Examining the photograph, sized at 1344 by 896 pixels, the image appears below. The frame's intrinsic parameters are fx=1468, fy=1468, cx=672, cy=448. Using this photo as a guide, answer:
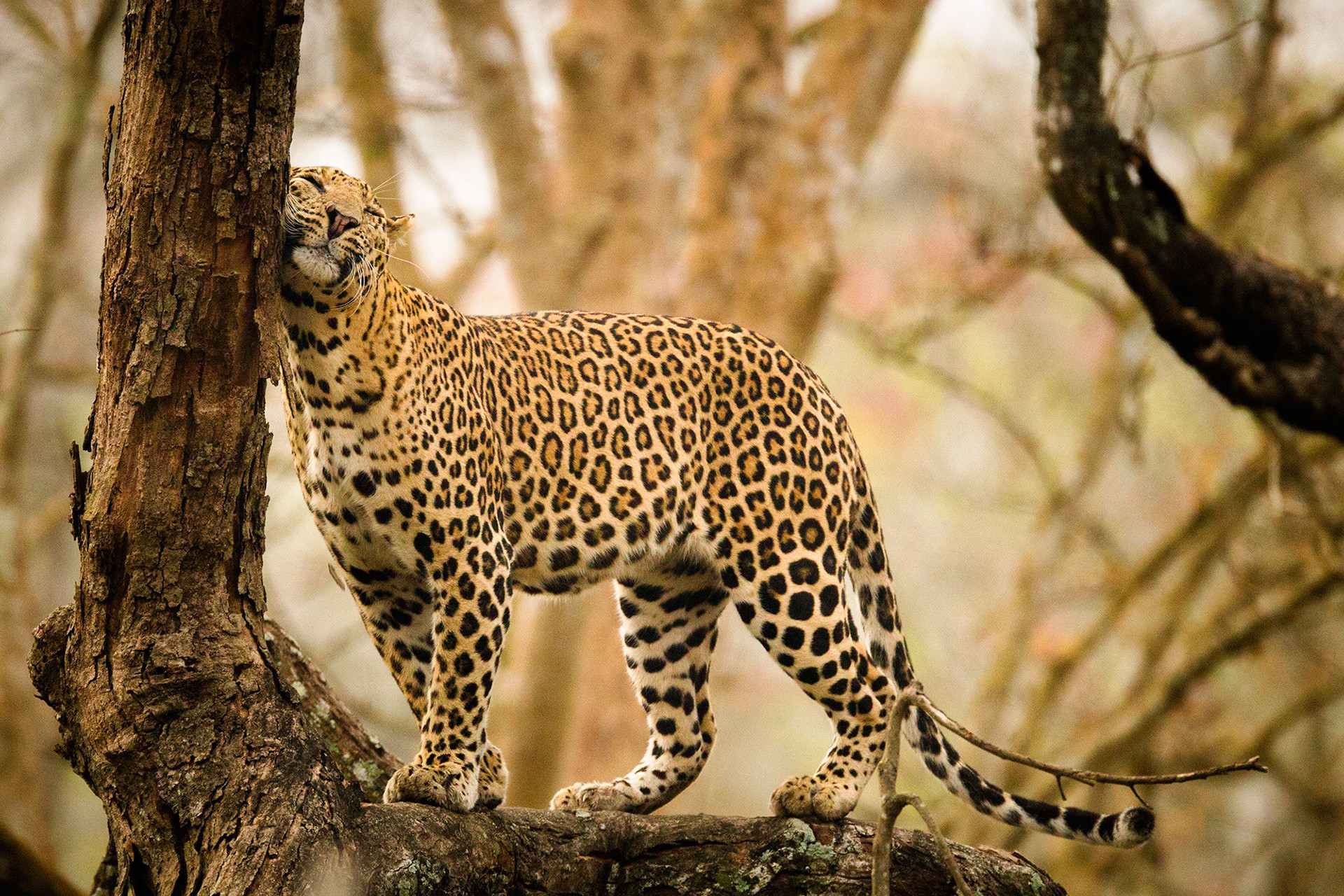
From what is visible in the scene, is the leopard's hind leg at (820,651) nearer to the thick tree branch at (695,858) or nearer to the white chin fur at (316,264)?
the thick tree branch at (695,858)

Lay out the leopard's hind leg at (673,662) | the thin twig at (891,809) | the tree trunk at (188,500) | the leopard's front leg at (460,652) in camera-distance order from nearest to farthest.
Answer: the thin twig at (891,809) < the tree trunk at (188,500) < the leopard's front leg at (460,652) < the leopard's hind leg at (673,662)

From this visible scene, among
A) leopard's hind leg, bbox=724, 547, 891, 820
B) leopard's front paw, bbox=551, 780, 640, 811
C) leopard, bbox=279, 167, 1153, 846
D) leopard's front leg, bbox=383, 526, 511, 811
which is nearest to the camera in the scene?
leopard, bbox=279, 167, 1153, 846

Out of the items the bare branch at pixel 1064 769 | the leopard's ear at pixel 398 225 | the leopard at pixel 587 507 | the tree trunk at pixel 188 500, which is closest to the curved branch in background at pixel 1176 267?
the leopard at pixel 587 507

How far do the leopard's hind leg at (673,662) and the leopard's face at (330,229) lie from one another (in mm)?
2379

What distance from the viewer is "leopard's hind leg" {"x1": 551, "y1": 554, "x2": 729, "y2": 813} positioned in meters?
7.40

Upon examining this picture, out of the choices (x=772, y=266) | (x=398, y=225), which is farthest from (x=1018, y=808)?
(x=772, y=266)

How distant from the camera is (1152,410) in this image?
2734cm

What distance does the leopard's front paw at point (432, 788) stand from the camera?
5914mm

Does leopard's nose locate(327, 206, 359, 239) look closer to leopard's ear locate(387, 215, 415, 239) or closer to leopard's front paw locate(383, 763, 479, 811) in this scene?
leopard's ear locate(387, 215, 415, 239)

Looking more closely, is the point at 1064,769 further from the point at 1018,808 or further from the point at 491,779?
the point at 491,779

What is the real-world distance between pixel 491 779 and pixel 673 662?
53.7 inches

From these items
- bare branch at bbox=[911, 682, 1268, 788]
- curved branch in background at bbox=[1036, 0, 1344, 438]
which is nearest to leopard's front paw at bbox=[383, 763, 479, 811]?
bare branch at bbox=[911, 682, 1268, 788]

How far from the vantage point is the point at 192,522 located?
4648 mm

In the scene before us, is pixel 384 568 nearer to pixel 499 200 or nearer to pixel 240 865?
pixel 240 865
